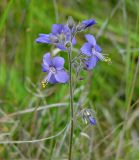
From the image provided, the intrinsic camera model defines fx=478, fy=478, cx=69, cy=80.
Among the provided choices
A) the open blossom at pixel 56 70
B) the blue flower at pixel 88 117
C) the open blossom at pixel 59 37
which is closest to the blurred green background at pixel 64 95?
the blue flower at pixel 88 117

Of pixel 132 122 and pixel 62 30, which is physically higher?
pixel 62 30

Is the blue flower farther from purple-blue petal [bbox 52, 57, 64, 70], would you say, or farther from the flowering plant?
purple-blue petal [bbox 52, 57, 64, 70]

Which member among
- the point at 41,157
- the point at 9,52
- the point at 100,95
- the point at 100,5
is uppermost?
the point at 100,5

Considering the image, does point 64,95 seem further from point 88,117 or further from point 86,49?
point 86,49

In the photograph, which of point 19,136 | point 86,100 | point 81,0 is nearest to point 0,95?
point 19,136

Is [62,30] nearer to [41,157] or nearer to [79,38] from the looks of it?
[41,157]
